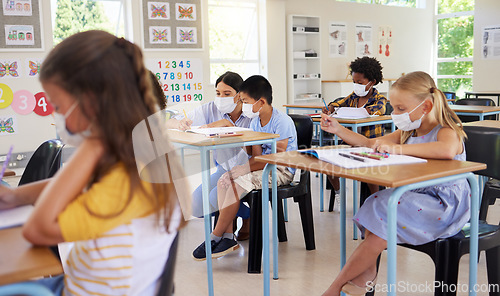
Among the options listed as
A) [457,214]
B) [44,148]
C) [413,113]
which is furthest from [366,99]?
[44,148]

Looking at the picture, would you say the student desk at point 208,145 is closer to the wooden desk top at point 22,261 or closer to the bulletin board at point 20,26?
the wooden desk top at point 22,261

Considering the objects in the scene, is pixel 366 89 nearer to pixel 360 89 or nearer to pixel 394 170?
pixel 360 89

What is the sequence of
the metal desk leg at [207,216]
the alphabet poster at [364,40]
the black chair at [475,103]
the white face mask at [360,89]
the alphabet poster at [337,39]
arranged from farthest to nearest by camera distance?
the alphabet poster at [364,40] < the alphabet poster at [337,39] < the black chair at [475,103] < the white face mask at [360,89] < the metal desk leg at [207,216]

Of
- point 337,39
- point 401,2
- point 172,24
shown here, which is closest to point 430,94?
→ point 172,24

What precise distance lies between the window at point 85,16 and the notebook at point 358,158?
14.0ft

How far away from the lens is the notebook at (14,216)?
3.61ft

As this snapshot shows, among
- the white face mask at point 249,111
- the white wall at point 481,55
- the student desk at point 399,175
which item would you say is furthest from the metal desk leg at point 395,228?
the white wall at point 481,55

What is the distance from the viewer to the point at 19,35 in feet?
→ 17.0

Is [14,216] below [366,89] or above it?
below

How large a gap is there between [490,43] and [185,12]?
17.8ft

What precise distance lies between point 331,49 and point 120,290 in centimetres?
778

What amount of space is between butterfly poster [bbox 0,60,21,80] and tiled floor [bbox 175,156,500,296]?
3.22m

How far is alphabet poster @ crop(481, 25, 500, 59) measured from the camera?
841 cm

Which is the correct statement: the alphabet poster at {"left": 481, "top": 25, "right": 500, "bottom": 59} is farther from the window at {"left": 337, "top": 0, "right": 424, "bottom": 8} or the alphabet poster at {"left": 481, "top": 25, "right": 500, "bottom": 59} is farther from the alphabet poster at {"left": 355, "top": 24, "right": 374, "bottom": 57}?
the alphabet poster at {"left": 355, "top": 24, "right": 374, "bottom": 57}
